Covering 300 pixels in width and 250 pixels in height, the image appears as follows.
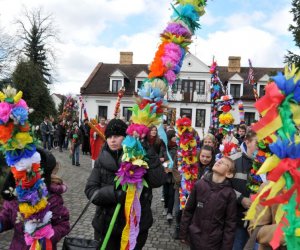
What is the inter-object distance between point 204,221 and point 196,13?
82.6 inches

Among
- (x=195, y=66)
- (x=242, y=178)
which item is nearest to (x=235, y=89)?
(x=195, y=66)

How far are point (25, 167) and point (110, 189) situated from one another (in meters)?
0.94

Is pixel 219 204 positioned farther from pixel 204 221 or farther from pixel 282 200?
pixel 282 200

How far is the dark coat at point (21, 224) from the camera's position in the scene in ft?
8.70

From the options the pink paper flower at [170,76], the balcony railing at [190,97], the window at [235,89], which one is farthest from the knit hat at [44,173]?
the window at [235,89]

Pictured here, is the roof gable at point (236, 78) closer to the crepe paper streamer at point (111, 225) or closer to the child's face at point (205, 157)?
the child's face at point (205, 157)

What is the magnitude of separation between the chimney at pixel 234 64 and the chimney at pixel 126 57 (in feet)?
35.8

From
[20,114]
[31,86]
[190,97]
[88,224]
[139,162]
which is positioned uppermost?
[190,97]

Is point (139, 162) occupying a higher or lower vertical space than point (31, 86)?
lower

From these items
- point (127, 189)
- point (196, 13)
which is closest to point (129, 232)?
point (127, 189)

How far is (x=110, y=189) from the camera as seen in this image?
3.06m

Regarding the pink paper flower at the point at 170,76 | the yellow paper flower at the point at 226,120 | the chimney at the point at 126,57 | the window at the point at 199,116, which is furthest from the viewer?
the chimney at the point at 126,57

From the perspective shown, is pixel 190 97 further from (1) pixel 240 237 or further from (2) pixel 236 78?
(1) pixel 240 237

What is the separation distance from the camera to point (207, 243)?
3441 mm
